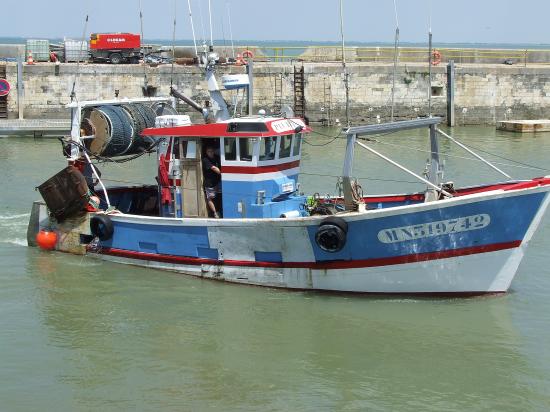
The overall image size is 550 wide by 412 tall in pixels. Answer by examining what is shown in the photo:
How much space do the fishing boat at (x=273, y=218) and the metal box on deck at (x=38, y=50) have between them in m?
23.6

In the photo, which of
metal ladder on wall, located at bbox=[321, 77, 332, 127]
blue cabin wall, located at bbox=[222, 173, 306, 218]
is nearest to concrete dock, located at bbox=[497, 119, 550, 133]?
metal ladder on wall, located at bbox=[321, 77, 332, 127]

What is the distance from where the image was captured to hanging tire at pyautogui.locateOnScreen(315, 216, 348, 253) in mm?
13398

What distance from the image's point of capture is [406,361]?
11.9 meters

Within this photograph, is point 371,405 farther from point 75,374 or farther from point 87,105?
point 87,105

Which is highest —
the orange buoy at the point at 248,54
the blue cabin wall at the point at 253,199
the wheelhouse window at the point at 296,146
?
the orange buoy at the point at 248,54

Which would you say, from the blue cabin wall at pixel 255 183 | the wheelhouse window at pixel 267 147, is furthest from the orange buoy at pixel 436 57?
the wheelhouse window at pixel 267 147

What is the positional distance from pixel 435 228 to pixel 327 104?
25045 mm

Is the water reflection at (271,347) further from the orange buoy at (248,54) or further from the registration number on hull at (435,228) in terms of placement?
the orange buoy at (248,54)

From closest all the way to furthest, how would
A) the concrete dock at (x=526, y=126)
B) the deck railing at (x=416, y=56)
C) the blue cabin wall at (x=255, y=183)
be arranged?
1. the blue cabin wall at (x=255, y=183)
2. the concrete dock at (x=526, y=126)
3. the deck railing at (x=416, y=56)

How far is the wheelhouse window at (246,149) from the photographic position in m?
14.4

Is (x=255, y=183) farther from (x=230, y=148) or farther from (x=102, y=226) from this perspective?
(x=102, y=226)

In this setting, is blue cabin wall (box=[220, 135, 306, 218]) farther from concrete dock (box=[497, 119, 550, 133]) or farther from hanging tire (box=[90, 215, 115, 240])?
concrete dock (box=[497, 119, 550, 133])

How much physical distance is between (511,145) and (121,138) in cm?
1914

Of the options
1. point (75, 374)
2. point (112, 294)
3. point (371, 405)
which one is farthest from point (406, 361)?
point (112, 294)
